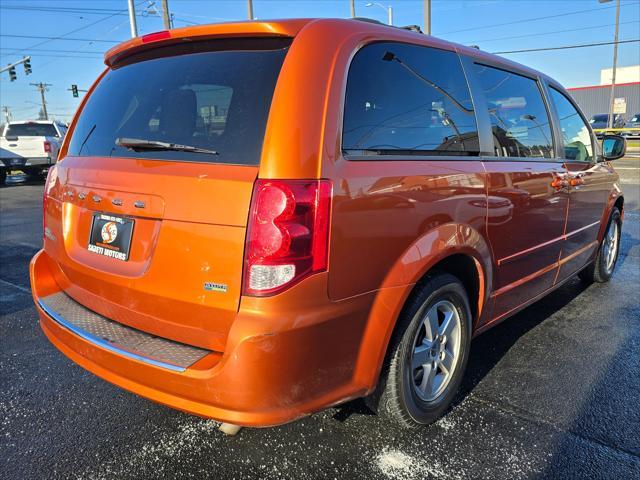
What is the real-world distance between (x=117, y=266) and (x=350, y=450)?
1.37m

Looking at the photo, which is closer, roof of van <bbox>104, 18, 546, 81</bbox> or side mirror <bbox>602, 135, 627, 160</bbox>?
roof of van <bbox>104, 18, 546, 81</bbox>

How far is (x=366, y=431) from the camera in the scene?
8.46ft

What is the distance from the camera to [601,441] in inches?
97.3

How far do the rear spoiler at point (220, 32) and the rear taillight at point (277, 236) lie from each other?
690mm

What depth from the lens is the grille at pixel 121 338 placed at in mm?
1991

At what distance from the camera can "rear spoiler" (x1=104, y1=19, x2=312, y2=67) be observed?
6.88 feet

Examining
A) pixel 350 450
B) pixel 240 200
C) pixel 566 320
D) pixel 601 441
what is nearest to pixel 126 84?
pixel 240 200

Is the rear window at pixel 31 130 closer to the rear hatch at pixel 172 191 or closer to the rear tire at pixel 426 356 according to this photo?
the rear hatch at pixel 172 191

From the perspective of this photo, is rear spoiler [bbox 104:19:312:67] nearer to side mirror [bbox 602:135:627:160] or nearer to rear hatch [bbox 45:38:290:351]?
rear hatch [bbox 45:38:290:351]

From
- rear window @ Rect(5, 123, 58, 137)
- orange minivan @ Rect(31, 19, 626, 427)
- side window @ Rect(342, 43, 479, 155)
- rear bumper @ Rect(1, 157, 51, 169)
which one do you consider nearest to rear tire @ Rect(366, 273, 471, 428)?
orange minivan @ Rect(31, 19, 626, 427)

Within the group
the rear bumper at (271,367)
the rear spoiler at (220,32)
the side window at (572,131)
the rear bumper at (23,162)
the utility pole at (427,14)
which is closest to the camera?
the rear bumper at (271,367)

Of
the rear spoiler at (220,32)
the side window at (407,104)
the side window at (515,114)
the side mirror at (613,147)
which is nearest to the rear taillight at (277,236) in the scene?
the side window at (407,104)

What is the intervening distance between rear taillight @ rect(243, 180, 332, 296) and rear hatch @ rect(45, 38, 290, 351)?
5 centimetres

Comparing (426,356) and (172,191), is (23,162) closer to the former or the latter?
(172,191)
